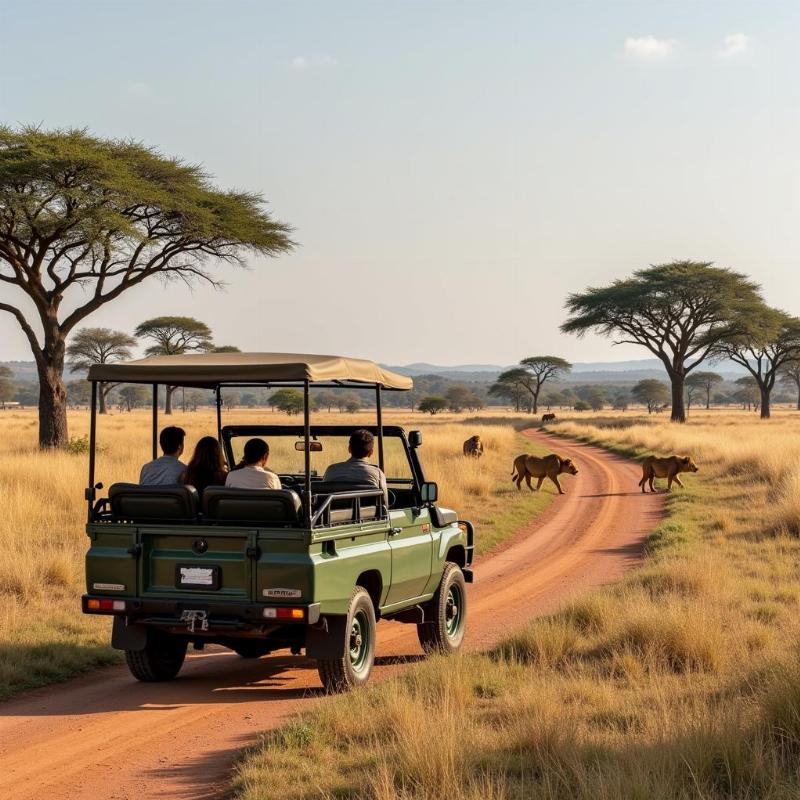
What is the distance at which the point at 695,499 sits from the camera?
68.4ft

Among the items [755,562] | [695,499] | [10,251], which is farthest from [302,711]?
[10,251]

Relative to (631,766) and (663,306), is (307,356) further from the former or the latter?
(663,306)

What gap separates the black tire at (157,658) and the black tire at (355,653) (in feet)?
4.27

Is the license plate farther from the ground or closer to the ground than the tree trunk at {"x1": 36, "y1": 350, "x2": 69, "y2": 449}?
closer to the ground

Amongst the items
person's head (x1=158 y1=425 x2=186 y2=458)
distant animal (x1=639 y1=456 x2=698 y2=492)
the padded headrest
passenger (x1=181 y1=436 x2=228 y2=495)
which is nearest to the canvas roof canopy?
person's head (x1=158 y1=425 x2=186 y2=458)

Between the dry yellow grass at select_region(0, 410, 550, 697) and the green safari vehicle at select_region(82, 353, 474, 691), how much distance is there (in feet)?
3.87

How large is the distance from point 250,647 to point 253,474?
1678 mm

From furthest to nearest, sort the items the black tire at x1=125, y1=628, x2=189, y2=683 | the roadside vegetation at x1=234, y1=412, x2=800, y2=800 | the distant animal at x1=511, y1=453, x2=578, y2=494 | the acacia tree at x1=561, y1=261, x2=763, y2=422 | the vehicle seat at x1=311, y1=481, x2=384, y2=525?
the acacia tree at x1=561, y1=261, x2=763, y2=422 < the distant animal at x1=511, y1=453, x2=578, y2=494 < the black tire at x1=125, y1=628, x2=189, y2=683 < the vehicle seat at x1=311, y1=481, x2=384, y2=525 < the roadside vegetation at x1=234, y1=412, x2=800, y2=800

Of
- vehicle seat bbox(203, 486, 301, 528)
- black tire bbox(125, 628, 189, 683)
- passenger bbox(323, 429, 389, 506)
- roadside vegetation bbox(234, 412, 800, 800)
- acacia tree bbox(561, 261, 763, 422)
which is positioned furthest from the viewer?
acacia tree bbox(561, 261, 763, 422)

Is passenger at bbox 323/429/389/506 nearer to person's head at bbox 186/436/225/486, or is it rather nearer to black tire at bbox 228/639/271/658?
person's head at bbox 186/436/225/486

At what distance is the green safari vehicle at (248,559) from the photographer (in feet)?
23.3

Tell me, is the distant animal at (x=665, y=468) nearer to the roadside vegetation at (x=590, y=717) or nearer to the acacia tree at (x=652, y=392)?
the roadside vegetation at (x=590, y=717)

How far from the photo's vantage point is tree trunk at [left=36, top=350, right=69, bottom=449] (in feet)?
87.8

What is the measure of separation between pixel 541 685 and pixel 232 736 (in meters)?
2.04
